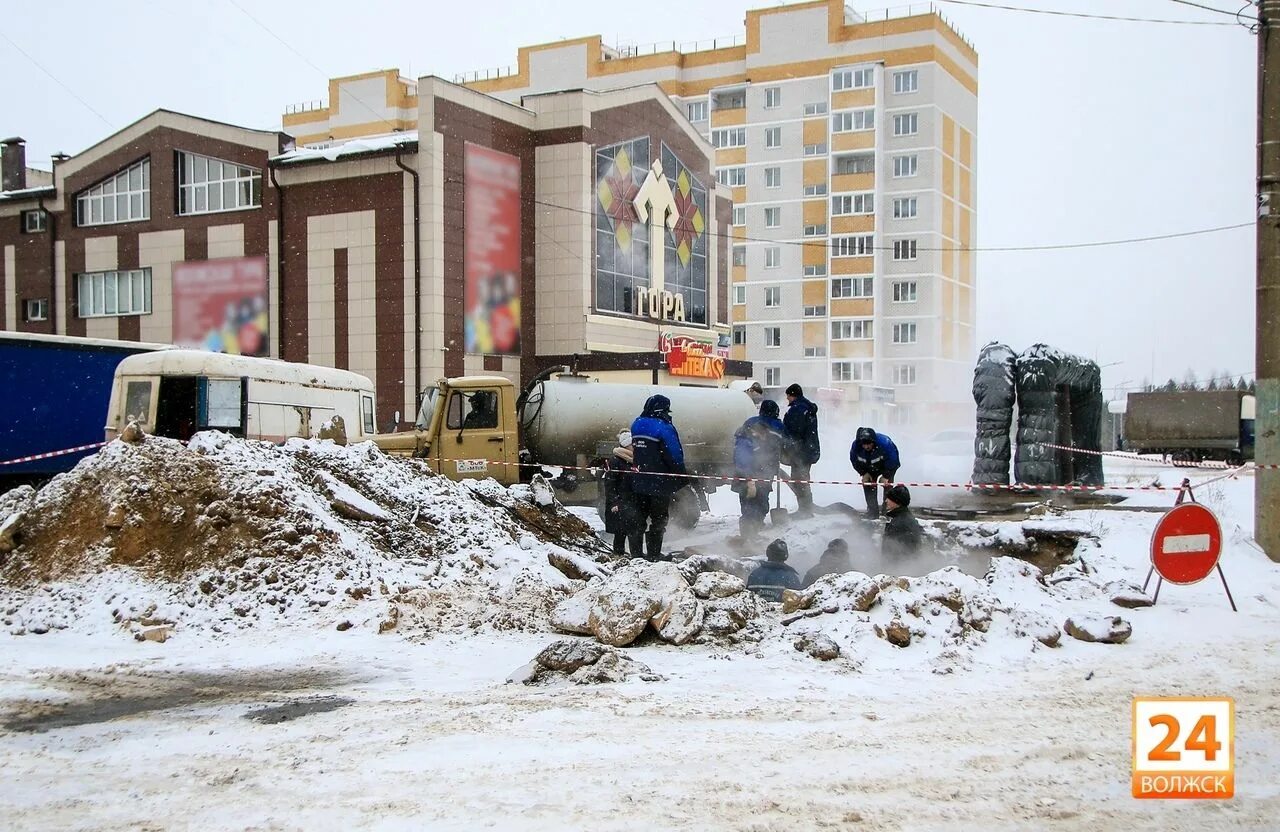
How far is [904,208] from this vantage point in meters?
63.8

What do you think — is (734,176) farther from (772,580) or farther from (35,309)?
(772,580)

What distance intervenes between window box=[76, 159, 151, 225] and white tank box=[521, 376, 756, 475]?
73.2 ft

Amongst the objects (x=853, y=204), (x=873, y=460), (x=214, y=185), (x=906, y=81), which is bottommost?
(x=873, y=460)

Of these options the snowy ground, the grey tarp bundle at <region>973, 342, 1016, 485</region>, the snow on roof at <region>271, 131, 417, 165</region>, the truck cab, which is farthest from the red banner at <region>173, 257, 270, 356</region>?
the snowy ground

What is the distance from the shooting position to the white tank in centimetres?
1820

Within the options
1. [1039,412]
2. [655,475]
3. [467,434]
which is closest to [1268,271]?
[655,475]

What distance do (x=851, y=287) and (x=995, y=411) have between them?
156 feet

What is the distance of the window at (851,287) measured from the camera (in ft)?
209

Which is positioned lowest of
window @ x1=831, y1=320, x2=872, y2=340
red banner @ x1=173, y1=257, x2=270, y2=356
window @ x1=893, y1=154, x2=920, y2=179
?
red banner @ x1=173, y1=257, x2=270, y2=356

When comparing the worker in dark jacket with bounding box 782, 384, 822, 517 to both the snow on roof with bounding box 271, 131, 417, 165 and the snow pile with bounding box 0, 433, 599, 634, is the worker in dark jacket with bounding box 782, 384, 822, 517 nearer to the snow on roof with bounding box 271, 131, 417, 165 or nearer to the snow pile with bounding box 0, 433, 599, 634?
the snow pile with bounding box 0, 433, 599, 634

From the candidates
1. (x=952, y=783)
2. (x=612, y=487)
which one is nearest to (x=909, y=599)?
(x=952, y=783)

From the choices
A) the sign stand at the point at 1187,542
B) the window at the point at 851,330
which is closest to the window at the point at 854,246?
the window at the point at 851,330

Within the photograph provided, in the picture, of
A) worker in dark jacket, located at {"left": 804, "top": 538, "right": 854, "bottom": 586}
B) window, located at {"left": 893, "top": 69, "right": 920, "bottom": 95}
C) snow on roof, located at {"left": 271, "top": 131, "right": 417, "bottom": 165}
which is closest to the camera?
worker in dark jacket, located at {"left": 804, "top": 538, "right": 854, "bottom": 586}

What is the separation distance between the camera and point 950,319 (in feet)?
214
